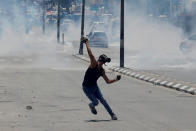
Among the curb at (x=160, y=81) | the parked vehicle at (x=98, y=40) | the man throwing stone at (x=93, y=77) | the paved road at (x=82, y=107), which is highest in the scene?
the man throwing stone at (x=93, y=77)

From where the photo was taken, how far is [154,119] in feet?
48.5

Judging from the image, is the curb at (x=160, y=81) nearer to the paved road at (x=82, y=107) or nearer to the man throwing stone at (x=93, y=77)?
the paved road at (x=82, y=107)

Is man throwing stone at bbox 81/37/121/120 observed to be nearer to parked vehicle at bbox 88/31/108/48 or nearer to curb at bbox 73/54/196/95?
curb at bbox 73/54/196/95

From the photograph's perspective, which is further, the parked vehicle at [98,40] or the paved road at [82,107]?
the parked vehicle at [98,40]

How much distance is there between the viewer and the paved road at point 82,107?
13664 mm

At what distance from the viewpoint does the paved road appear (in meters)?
13.7

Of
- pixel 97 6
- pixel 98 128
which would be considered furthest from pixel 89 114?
pixel 97 6

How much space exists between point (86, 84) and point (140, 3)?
102749 mm

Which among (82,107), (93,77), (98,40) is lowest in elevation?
(98,40)

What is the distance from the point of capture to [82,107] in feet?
55.9

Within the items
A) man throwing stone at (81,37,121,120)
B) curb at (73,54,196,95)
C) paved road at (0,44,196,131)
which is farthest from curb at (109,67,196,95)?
man throwing stone at (81,37,121,120)

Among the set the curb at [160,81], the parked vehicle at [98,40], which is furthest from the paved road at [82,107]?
the parked vehicle at [98,40]

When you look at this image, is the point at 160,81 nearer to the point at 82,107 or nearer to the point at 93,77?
the point at 82,107

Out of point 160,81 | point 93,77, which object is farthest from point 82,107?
point 160,81
